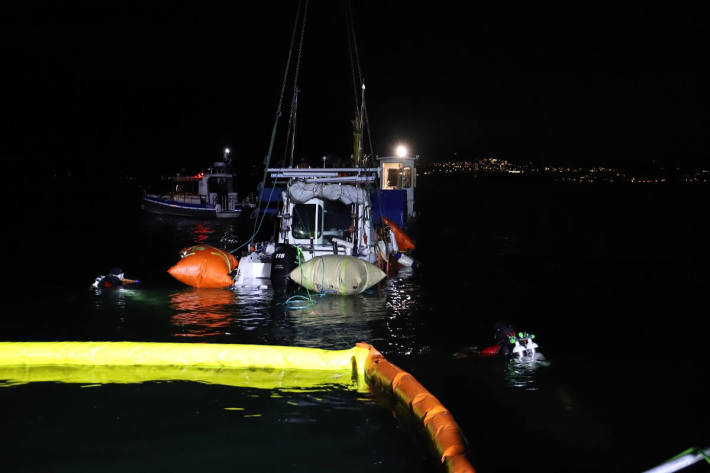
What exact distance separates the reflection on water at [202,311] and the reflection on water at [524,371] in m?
5.76

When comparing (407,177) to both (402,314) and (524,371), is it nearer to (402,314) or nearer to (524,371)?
(402,314)

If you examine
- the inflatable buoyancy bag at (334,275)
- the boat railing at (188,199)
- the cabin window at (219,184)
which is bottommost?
the inflatable buoyancy bag at (334,275)

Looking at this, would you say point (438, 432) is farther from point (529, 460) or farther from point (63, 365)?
point (63, 365)

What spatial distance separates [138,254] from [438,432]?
873 inches

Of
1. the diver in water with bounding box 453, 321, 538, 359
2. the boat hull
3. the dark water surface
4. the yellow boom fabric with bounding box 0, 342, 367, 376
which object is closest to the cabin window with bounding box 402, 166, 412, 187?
the boat hull

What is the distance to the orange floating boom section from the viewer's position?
6230mm

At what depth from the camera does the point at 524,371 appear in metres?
10.2

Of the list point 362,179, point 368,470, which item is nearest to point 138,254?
point 362,179

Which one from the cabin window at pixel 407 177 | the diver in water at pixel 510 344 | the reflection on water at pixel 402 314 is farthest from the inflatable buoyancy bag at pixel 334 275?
the cabin window at pixel 407 177

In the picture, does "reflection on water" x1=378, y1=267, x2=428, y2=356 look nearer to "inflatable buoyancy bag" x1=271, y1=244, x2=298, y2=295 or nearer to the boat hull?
"inflatable buoyancy bag" x1=271, y1=244, x2=298, y2=295

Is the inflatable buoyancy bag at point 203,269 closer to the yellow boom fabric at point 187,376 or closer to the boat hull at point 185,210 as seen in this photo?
the yellow boom fabric at point 187,376

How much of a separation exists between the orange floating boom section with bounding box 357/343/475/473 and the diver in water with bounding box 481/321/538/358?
8.74 ft

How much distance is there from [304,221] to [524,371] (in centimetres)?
925

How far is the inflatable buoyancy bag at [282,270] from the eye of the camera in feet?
50.8
